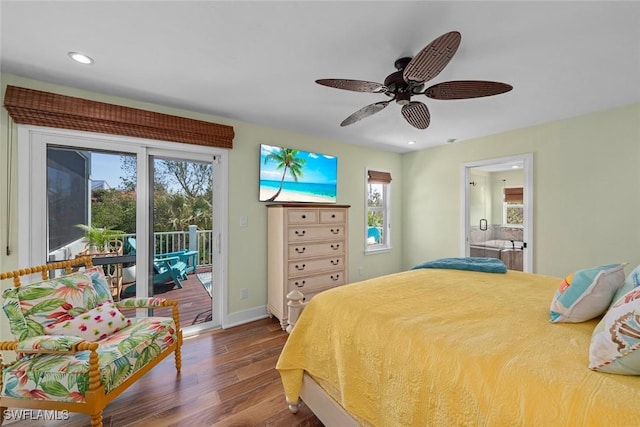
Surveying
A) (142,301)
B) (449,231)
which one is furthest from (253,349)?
(449,231)

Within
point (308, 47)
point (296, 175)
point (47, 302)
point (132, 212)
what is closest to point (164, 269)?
point (132, 212)

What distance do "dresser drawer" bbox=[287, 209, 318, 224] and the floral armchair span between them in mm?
1386

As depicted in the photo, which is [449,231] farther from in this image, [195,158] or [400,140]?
[195,158]

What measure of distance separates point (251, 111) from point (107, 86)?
1.21 meters

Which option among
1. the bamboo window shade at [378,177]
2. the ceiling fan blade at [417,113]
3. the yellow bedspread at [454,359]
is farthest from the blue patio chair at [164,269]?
the bamboo window shade at [378,177]

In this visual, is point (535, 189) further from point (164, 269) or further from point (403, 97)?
point (164, 269)

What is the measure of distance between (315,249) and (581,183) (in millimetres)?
3012

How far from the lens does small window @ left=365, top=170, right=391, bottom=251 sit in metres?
4.35

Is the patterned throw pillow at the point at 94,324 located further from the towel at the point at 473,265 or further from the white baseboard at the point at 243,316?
the towel at the point at 473,265

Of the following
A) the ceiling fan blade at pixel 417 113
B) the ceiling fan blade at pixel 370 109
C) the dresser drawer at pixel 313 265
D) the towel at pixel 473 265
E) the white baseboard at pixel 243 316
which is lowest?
the white baseboard at pixel 243 316

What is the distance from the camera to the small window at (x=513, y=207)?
5.06 metres

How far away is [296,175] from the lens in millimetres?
3451

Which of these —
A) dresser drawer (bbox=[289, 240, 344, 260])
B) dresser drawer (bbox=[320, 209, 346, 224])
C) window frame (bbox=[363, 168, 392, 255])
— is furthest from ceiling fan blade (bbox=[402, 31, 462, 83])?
window frame (bbox=[363, 168, 392, 255])

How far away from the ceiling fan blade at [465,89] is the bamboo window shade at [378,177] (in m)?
2.52
